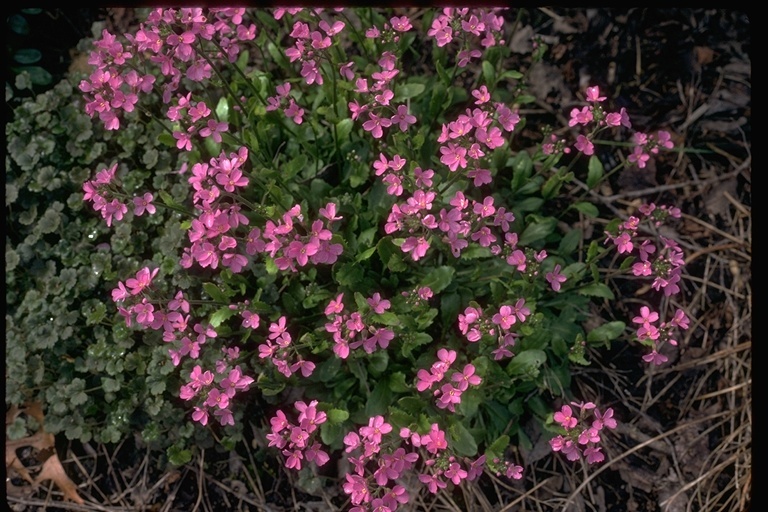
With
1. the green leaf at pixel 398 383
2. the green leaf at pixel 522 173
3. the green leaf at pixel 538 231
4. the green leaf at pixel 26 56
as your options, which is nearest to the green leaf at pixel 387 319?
the green leaf at pixel 398 383

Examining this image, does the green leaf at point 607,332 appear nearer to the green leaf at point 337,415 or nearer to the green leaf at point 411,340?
the green leaf at point 411,340

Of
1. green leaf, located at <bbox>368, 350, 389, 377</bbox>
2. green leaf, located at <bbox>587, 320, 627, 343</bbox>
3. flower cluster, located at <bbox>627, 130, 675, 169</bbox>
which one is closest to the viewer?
green leaf, located at <bbox>368, 350, 389, 377</bbox>

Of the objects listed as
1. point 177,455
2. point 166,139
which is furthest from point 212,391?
point 166,139

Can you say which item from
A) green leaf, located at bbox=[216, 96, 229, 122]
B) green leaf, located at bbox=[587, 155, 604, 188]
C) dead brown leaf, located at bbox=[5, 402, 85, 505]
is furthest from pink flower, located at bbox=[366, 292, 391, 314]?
dead brown leaf, located at bbox=[5, 402, 85, 505]

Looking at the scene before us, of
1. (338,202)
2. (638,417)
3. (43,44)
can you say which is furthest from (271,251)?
(43,44)

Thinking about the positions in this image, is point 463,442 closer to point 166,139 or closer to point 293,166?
point 293,166

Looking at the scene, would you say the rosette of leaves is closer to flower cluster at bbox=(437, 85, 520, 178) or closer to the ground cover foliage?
the ground cover foliage

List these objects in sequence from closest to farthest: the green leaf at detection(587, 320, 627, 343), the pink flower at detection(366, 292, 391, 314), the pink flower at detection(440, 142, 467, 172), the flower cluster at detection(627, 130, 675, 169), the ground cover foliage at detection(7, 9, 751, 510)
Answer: the pink flower at detection(440, 142, 467, 172), the pink flower at detection(366, 292, 391, 314), the flower cluster at detection(627, 130, 675, 169), the green leaf at detection(587, 320, 627, 343), the ground cover foliage at detection(7, 9, 751, 510)
